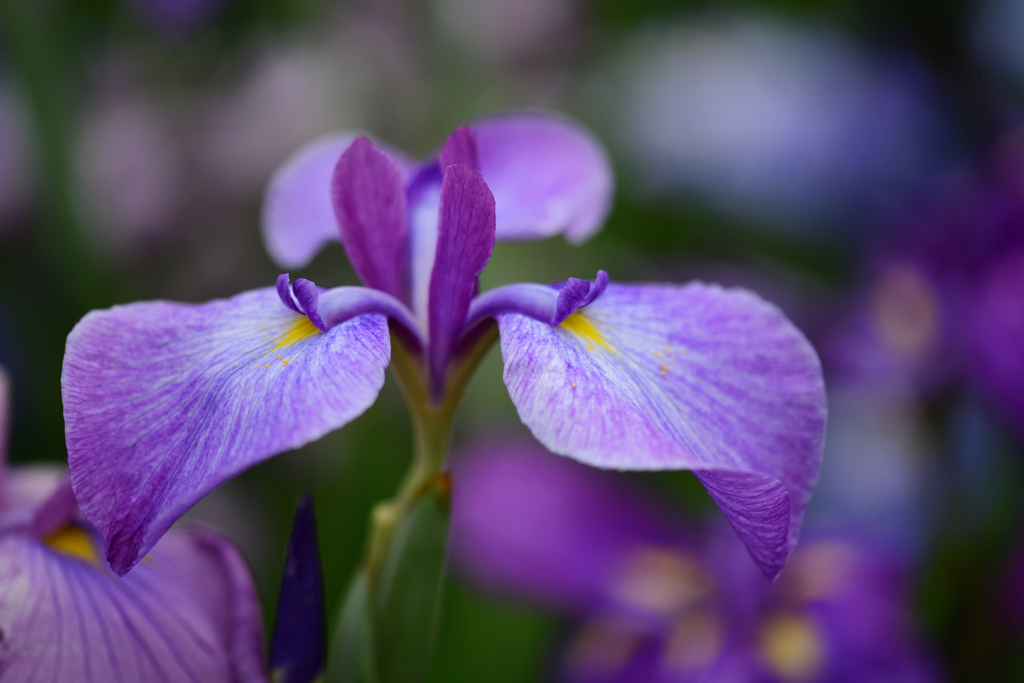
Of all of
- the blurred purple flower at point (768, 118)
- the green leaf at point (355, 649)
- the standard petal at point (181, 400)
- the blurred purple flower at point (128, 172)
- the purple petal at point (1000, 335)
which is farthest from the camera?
the blurred purple flower at point (768, 118)

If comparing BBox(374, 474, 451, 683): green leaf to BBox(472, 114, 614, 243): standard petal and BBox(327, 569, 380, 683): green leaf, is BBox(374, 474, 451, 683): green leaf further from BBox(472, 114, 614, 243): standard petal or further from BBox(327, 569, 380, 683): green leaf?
BBox(472, 114, 614, 243): standard petal

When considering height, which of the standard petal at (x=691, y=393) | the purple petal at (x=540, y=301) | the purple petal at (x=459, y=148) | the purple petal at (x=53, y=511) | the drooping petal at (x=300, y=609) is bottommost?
the drooping petal at (x=300, y=609)

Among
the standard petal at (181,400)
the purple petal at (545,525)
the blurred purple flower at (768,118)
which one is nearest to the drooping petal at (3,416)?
the standard petal at (181,400)

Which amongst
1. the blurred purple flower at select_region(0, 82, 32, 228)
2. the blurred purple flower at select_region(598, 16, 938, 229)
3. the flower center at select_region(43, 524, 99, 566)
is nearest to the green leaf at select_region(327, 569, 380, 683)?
the flower center at select_region(43, 524, 99, 566)

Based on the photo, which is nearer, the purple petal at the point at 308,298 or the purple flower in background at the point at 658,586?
the purple petal at the point at 308,298

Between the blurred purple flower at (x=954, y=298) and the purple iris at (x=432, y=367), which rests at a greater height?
the purple iris at (x=432, y=367)

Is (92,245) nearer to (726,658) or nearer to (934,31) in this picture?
(726,658)

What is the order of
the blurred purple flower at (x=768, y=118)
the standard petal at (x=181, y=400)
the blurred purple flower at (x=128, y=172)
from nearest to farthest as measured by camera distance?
1. the standard petal at (x=181, y=400)
2. the blurred purple flower at (x=128, y=172)
3. the blurred purple flower at (x=768, y=118)

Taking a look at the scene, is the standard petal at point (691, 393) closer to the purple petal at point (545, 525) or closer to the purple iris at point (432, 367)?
the purple iris at point (432, 367)
